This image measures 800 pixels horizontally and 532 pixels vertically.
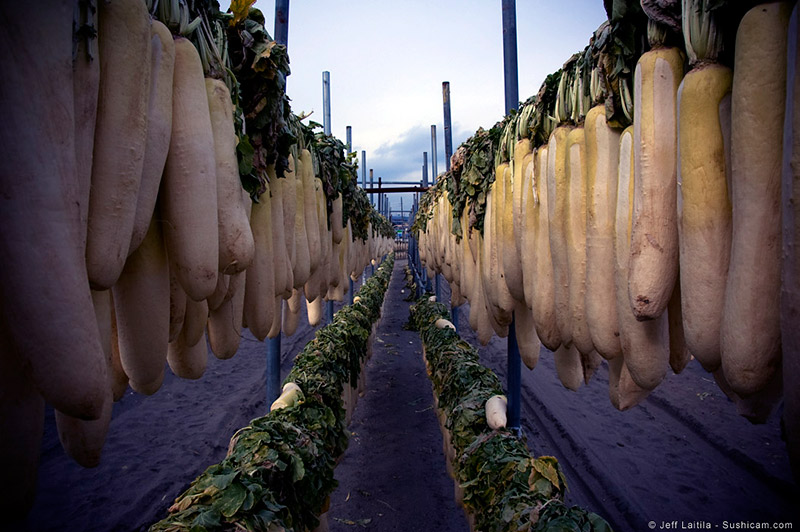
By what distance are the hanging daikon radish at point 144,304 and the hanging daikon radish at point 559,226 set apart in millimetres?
970

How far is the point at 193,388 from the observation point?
6656mm

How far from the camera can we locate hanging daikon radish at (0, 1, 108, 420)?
427mm

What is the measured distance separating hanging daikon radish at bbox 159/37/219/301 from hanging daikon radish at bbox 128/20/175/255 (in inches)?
1.1

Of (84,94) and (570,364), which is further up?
(84,94)

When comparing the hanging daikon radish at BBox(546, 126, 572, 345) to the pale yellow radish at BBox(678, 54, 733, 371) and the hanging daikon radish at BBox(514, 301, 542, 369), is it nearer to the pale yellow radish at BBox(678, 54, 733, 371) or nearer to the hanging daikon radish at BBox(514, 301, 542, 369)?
the pale yellow radish at BBox(678, 54, 733, 371)

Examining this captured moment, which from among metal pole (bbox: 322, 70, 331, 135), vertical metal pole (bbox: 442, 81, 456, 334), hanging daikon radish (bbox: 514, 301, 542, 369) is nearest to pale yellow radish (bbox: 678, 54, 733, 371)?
hanging daikon radish (bbox: 514, 301, 542, 369)

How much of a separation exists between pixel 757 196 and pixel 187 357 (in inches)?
47.6

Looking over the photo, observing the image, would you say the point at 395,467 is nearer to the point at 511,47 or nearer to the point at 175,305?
the point at 511,47

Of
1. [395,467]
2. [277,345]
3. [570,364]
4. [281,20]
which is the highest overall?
[281,20]

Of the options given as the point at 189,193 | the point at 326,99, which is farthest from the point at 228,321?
the point at 326,99

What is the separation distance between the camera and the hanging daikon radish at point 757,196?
A: 58cm

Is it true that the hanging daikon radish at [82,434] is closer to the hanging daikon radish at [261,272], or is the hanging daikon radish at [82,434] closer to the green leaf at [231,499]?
the hanging daikon radish at [261,272]

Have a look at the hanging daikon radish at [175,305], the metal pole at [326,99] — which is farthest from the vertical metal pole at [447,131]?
the hanging daikon radish at [175,305]

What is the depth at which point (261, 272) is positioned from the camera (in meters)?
1.19
